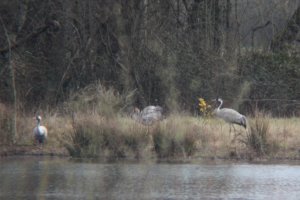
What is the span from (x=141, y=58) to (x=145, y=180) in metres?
11.7

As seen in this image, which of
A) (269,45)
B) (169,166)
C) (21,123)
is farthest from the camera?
(269,45)

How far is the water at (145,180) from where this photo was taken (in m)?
13.1

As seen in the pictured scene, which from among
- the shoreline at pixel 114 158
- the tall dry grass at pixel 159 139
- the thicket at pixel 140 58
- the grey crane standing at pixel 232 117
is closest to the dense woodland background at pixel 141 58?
the thicket at pixel 140 58

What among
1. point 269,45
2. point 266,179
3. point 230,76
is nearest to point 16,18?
point 230,76

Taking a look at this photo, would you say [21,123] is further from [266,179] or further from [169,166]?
[266,179]

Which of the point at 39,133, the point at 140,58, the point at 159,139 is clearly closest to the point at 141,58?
the point at 140,58

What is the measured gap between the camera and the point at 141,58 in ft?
85.4

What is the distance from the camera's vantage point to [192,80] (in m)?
26.0

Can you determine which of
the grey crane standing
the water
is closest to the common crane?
the grey crane standing

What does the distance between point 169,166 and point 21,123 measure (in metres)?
4.69

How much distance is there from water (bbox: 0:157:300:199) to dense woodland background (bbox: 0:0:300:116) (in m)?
8.68

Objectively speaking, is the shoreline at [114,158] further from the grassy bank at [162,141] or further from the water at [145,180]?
the water at [145,180]

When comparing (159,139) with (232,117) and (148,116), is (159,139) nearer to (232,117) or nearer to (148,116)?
(148,116)

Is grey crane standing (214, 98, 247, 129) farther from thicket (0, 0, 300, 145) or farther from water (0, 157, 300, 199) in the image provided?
thicket (0, 0, 300, 145)
